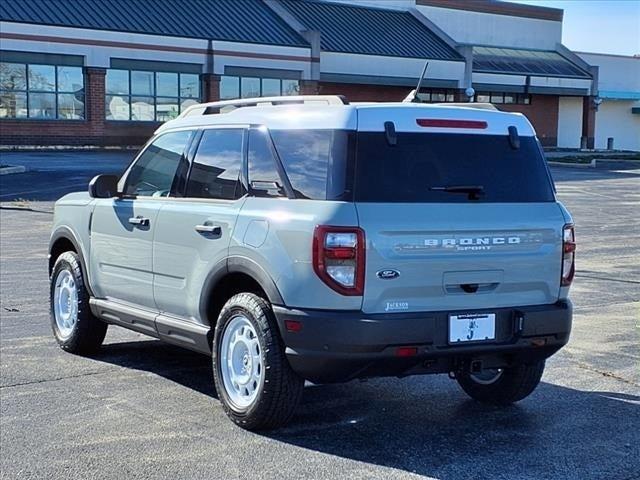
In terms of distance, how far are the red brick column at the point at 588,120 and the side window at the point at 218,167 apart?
2204 inches

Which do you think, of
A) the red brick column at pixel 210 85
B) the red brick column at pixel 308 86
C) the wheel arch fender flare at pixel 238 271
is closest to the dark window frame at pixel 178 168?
the wheel arch fender flare at pixel 238 271

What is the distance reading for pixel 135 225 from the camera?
694cm

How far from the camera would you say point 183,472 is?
5.05 meters

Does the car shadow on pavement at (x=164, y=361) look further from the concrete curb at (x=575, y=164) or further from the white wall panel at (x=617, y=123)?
the white wall panel at (x=617, y=123)

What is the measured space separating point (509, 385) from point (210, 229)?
229cm

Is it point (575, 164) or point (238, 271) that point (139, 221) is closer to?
point (238, 271)

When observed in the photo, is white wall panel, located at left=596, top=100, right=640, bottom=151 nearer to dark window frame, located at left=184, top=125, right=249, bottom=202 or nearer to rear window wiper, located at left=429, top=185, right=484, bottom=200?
dark window frame, located at left=184, top=125, right=249, bottom=202

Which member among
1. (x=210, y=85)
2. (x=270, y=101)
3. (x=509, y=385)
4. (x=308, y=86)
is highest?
(x=308, y=86)

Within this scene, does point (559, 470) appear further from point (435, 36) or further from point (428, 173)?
point (435, 36)

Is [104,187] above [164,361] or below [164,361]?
above

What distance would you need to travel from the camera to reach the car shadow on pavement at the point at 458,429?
17.3ft

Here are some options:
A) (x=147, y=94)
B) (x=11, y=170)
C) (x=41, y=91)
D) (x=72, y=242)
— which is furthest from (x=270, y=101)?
(x=147, y=94)

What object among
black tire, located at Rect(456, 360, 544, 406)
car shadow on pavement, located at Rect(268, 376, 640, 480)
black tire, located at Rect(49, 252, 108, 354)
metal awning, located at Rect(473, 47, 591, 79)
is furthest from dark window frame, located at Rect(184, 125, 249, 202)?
metal awning, located at Rect(473, 47, 591, 79)

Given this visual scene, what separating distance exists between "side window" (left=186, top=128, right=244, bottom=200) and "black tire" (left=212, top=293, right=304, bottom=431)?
0.78 metres
